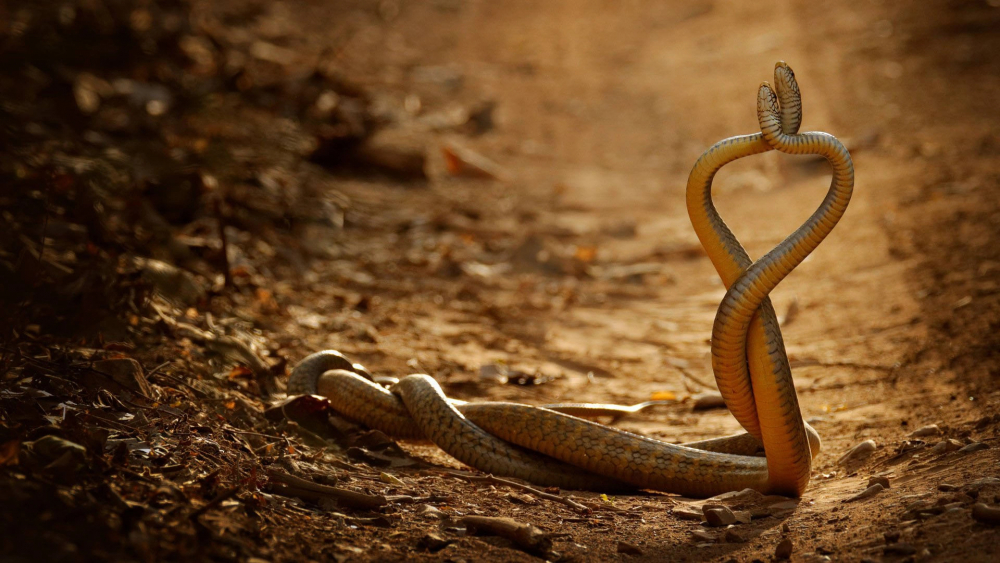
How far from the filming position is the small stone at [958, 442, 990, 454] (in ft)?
11.0

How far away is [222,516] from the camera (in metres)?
2.56

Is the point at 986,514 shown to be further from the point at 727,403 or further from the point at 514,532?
the point at 514,532

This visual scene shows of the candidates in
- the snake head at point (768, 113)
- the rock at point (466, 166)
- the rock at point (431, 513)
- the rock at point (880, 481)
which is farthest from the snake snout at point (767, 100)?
the rock at point (466, 166)

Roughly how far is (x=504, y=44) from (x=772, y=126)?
49.2ft

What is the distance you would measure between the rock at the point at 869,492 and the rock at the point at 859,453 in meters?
0.56

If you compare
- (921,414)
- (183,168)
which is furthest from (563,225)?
(921,414)

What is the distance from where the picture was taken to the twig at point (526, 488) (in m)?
3.27

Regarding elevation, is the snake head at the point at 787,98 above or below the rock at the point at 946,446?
above

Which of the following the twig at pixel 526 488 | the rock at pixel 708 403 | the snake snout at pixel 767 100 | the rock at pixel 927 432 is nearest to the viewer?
the snake snout at pixel 767 100

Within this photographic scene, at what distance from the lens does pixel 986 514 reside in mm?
2584

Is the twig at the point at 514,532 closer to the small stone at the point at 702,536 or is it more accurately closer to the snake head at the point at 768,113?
the small stone at the point at 702,536

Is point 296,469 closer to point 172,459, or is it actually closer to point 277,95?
point 172,459

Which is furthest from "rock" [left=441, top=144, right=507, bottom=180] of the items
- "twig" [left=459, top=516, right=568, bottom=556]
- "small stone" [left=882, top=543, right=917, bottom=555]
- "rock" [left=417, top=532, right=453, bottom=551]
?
"small stone" [left=882, top=543, right=917, bottom=555]

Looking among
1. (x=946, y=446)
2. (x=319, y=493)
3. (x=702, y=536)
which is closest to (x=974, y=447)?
(x=946, y=446)
